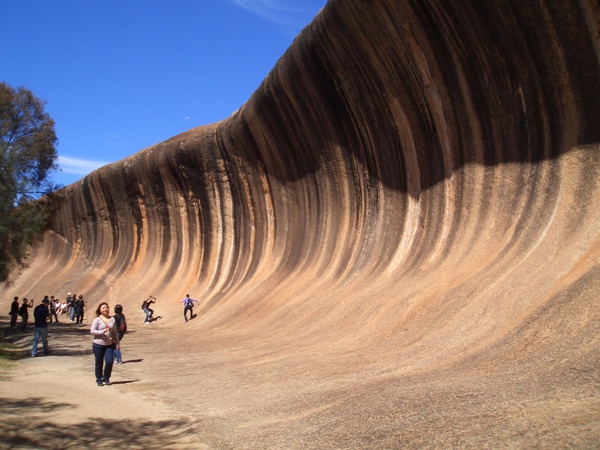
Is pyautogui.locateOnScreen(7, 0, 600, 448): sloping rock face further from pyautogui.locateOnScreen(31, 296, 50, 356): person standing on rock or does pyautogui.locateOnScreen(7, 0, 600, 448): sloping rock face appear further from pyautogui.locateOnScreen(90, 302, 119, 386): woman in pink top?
pyautogui.locateOnScreen(31, 296, 50, 356): person standing on rock

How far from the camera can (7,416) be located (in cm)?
594

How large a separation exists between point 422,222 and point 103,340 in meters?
7.63

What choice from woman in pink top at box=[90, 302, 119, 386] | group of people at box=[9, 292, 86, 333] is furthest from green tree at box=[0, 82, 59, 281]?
woman in pink top at box=[90, 302, 119, 386]

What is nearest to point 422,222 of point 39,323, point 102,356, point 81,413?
point 102,356

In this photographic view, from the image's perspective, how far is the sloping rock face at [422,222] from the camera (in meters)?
5.83

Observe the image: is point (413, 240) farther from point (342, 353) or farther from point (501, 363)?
point (501, 363)

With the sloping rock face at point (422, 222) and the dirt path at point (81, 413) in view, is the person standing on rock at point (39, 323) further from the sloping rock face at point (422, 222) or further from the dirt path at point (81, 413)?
the sloping rock face at point (422, 222)

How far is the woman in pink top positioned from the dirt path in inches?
8.2

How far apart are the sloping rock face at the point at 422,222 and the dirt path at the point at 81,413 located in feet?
4.32

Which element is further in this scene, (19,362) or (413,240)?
(413,240)

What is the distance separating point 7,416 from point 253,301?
1178 cm

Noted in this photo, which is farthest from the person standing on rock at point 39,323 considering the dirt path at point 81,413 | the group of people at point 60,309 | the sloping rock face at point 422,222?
the group of people at point 60,309

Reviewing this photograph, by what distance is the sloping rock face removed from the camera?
5.83 metres

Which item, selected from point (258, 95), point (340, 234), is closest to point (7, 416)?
point (340, 234)
